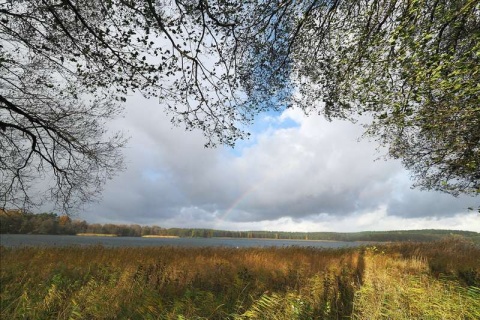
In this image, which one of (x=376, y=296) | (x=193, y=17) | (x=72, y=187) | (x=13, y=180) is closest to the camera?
(x=376, y=296)

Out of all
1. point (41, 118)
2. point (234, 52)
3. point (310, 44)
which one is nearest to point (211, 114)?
point (234, 52)

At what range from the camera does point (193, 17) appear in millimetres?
5867

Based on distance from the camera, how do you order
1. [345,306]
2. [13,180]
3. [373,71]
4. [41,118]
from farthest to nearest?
[13,180] < [41,118] < [373,71] < [345,306]

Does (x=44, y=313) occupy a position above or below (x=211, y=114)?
below

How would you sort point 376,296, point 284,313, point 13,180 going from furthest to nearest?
point 13,180 → point 376,296 → point 284,313

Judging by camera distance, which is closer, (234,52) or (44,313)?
(44,313)

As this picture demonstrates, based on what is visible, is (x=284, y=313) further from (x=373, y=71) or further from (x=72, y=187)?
(x=72, y=187)

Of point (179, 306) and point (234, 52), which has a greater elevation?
point (234, 52)

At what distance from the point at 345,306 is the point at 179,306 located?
115 inches

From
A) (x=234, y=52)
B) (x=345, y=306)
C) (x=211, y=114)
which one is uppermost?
(x=234, y=52)

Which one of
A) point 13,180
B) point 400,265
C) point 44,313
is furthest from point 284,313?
point 13,180

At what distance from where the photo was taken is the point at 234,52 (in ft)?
21.6

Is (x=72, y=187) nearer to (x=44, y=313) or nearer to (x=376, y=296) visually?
(x=44, y=313)

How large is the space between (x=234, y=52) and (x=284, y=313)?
18.4ft
